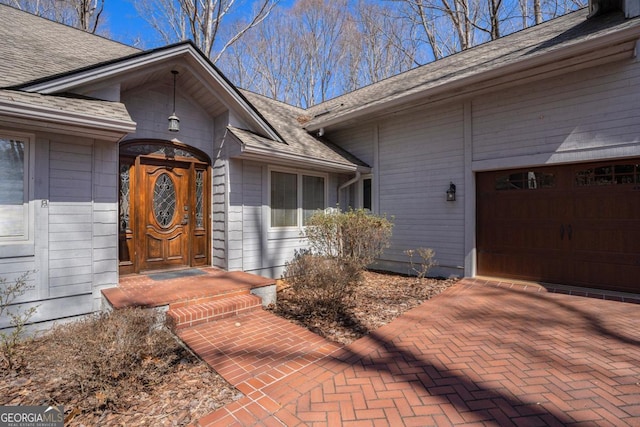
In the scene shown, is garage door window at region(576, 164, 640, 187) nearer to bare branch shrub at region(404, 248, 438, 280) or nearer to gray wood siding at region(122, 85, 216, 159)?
bare branch shrub at region(404, 248, 438, 280)

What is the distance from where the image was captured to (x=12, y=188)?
152 inches

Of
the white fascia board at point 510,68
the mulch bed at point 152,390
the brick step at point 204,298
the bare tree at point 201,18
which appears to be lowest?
the mulch bed at point 152,390

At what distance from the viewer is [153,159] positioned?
221 inches

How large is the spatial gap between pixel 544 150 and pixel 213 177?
21.1 feet

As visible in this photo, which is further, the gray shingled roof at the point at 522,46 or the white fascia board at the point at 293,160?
the white fascia board at the point at 293,160

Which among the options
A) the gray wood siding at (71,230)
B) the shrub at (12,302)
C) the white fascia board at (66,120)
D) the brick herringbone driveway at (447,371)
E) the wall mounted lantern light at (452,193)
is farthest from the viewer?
the wall mounted lantern light at (452,193)

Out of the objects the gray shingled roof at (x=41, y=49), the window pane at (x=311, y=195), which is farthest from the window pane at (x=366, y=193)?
the gray shingled roof at (x=41, y=49)

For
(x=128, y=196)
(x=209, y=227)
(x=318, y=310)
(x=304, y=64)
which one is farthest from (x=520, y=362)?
(x=304, y=64)

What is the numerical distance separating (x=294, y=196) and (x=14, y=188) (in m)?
4.75

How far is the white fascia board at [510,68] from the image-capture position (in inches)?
184

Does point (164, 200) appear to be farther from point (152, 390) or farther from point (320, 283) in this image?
point (152, 390)

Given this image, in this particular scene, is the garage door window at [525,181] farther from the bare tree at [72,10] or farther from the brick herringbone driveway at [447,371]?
the bare tree at [72,10]

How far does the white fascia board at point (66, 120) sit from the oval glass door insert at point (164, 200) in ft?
4.60

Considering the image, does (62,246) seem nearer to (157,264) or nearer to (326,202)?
(157,264)
